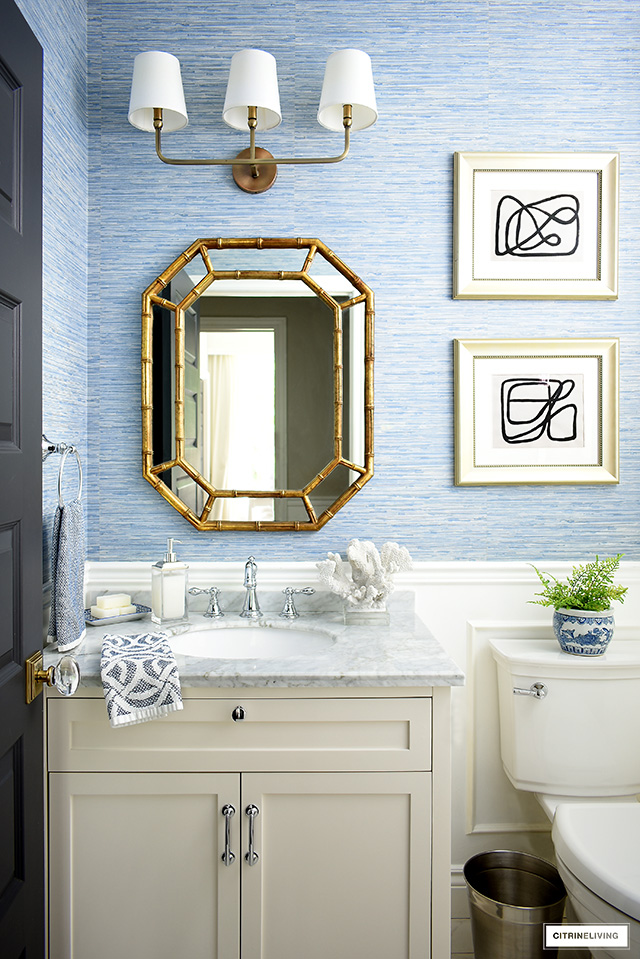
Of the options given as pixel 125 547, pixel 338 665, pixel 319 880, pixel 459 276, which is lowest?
pixel 319 880

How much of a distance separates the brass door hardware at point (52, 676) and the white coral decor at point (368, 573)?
28.8 inches

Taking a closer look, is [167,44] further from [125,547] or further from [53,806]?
[53,806]

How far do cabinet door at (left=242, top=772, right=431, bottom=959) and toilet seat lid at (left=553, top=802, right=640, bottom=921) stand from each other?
0.97 feet

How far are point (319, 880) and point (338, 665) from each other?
44cm

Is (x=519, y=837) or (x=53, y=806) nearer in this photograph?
(x=53, y=806)

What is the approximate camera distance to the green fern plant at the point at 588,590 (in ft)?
5.67

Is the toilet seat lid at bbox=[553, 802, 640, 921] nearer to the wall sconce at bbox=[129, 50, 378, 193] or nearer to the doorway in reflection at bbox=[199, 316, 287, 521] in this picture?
the doorway in reflection at bbox=[199, 316, 287, 521]

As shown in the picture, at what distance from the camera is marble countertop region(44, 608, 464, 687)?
1.33 m

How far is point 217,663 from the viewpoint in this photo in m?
1.38

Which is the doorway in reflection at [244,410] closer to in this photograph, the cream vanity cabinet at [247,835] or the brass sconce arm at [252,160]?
the brass sconce arm at [252,160]

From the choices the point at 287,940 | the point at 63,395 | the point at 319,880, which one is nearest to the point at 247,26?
the point at 63,395

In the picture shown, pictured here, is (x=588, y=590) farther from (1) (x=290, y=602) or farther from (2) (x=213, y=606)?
(2) (x=213, y=606)

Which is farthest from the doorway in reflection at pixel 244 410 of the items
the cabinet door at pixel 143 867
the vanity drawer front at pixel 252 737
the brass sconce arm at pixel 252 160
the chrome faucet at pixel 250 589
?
the cabinet door at pixel 143 867

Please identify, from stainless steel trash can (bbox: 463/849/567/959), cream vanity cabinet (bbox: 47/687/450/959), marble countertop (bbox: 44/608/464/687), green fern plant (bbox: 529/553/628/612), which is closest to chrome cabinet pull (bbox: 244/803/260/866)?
cream vanity cabinet (bbox: 47/687/450/959)
